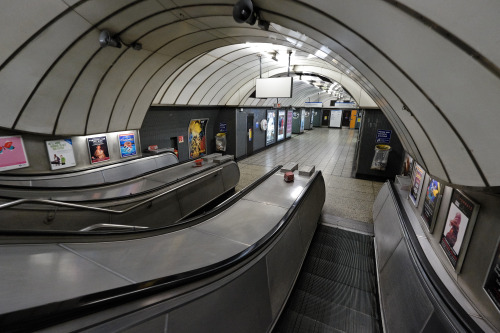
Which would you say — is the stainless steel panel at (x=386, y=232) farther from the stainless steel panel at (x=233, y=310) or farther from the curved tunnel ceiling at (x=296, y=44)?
the stainless steel panel at (x=233, y=310)

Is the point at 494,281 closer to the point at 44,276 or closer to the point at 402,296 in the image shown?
the point at 402,296

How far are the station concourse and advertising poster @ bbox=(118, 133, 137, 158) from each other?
0.04 metres

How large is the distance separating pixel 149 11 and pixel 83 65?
230 centimetres

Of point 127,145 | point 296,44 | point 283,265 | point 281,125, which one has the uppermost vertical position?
point 296,44

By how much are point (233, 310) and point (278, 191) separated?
Result: 2.89 m

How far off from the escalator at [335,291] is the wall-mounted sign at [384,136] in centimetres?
526

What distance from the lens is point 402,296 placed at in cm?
254

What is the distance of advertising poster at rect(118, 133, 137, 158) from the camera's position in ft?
24.6

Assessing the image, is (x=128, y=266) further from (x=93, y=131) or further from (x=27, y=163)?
(x=93, y=131)

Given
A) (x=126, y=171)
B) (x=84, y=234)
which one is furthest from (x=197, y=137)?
(x=84, y=234)

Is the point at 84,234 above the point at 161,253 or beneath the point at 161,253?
above

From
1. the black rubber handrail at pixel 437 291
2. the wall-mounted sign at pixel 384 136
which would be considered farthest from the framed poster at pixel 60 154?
the wall-mounted sign at pixel 384 136

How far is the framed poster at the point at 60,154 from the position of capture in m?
5.67

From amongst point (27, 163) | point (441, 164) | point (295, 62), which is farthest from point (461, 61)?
point (295, 62)
